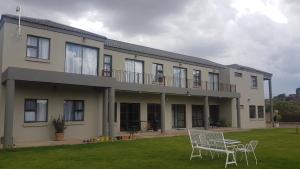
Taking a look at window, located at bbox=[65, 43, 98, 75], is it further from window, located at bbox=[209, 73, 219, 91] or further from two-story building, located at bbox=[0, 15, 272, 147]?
window, located at bbox=[209, 73, 219, 91]

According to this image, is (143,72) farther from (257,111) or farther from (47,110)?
(257,111)

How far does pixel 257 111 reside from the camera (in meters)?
34.6

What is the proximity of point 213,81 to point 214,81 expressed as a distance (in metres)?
0.20

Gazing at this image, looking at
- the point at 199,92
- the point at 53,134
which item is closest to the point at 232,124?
the point at 199,92

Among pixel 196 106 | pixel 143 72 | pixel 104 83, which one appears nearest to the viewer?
pixel 104 83

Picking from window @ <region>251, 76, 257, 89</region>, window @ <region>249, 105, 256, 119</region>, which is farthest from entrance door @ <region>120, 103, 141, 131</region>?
window @ <region>251, 76, 257, 89</region>

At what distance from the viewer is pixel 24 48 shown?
54.7ft

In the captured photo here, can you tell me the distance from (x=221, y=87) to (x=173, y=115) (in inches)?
284

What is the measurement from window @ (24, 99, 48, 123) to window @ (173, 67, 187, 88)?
39.2 feet

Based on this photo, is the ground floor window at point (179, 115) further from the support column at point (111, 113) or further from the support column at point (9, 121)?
the support column at point (9, 121)

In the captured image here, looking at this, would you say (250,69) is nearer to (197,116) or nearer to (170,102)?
(197,116)

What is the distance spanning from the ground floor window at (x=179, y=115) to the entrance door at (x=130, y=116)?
4.24 meters

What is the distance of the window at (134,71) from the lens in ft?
75.9

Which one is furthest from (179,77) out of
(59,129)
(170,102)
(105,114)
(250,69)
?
(59,129)
